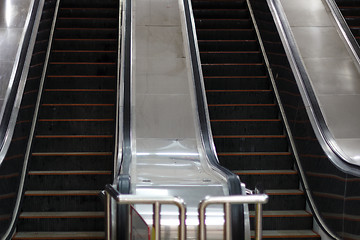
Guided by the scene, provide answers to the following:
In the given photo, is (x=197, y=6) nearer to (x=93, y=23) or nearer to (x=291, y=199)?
(x=93, y=23)

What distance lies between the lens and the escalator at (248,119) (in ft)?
19.6

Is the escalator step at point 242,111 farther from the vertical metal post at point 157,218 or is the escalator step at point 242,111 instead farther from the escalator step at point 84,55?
the vertical metal post at point 157,218

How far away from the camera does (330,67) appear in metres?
6.72

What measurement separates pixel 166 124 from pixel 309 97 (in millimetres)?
1643

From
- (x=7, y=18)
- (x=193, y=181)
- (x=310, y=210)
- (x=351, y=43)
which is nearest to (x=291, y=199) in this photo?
(x=310, y=210)

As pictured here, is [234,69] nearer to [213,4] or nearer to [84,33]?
[213,4]

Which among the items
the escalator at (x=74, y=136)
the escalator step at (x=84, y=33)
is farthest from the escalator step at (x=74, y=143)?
the escalator step at (x=84, y=33)

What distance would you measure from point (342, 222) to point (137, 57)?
3.45m

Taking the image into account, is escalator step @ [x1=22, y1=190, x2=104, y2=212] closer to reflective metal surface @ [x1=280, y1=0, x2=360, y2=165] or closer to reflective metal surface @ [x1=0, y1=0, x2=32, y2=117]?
reflective metal surface @ [x1=0, y1=0, x2=32, y2=117]

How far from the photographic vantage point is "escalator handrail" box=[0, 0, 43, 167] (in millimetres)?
5281

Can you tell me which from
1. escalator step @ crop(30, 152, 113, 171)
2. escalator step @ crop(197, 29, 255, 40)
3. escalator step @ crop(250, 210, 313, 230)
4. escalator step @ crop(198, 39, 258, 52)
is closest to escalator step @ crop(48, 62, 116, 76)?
escalator step @ crop(198, 39, 258, 52)

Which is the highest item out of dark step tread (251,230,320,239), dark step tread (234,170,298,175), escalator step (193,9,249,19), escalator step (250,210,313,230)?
escalator step (193,9,249,19)

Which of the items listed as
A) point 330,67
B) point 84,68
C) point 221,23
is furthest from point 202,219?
point 221,23

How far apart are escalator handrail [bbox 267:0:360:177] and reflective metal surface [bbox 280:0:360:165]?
0.08m
